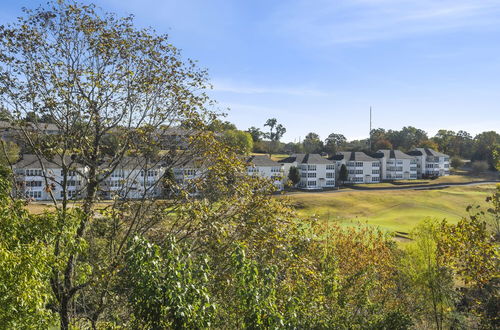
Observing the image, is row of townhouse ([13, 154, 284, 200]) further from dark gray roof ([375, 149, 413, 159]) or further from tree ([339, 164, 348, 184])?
dark gray roof ([375, 149, 413, 159])

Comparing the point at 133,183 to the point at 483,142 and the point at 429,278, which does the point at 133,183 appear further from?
the point at 483,142

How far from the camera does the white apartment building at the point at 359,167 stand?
112125 mm

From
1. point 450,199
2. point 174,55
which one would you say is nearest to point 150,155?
point 174,55

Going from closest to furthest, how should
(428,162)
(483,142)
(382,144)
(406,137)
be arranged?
(428,162), (483,142), (382,144), (406,137)

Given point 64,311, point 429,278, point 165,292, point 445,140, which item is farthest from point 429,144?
point 165,292

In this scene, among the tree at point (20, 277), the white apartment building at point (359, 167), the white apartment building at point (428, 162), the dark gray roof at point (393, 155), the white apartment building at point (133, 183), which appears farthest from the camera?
the white apartment building at point (428, 162)

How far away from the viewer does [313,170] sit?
106 metres

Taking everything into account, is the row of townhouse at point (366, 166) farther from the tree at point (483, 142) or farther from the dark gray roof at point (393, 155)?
the tree at point (483, 142)

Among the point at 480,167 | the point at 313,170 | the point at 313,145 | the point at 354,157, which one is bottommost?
the point at 313,170

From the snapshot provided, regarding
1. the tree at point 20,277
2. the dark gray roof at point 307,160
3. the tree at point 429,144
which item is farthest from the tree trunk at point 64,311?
the tree at point 429,144

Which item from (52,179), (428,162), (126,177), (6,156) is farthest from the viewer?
(428,162)

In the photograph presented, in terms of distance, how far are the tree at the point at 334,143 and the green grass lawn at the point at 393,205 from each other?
173 ft

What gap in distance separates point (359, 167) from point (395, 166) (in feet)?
47.0

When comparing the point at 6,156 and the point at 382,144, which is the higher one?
the point at 382,144
